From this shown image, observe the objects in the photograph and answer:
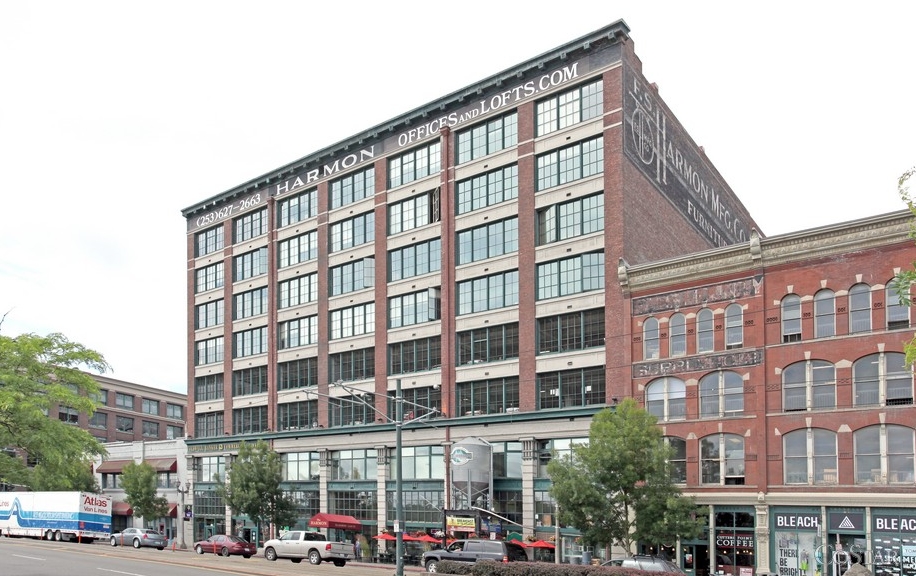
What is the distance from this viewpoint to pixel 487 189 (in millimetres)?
58531

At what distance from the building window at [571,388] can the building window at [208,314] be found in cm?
3480

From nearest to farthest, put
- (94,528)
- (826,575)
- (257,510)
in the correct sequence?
(826,575)
(257,510)
(94,528)

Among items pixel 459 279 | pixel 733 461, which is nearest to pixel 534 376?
pixel 459 279

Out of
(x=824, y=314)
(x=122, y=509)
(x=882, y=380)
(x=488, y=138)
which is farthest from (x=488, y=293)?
(x=122, y=509)

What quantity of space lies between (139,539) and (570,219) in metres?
37.7

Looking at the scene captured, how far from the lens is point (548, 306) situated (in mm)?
54250

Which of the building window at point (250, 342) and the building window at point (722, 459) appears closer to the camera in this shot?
the building window at point (722, 459)

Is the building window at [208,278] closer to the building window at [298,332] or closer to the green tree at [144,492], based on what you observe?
the building window at [298,332]

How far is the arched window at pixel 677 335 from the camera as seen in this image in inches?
1882

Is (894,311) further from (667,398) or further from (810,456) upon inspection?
(667,398)

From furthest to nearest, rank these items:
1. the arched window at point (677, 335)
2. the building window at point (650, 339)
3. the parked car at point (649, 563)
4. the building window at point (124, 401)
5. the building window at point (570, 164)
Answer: the building window at point (124, 401) → the building window at point (570, 164) → the building window at point (650, 339) → the arched window at point (677, 335) → the parked car at point (649, 563)

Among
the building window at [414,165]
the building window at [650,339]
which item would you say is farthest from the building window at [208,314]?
the building window at [650,339]

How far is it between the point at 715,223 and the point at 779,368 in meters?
25.0

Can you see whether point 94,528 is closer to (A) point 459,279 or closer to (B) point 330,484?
(B) point 330,484
